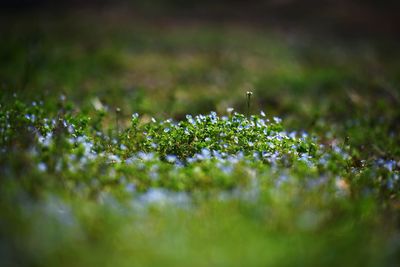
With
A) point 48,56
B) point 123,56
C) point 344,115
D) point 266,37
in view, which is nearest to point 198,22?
point 266,37

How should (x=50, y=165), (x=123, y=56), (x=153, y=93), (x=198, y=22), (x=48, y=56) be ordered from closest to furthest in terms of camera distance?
(x=50, y=165), (x=153, y=93), (x=48, y=56), (x=123, y=56), (x=198, y=22)

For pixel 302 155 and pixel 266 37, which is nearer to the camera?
pixel 302 155

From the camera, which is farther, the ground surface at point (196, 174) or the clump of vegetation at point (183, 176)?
the clump of vegetation at point (183, 176)

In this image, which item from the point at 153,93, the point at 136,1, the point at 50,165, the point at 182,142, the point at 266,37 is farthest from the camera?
the point at 136,1

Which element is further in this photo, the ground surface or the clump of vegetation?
the clump of vegetation

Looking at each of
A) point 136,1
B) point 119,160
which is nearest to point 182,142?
point 119,160

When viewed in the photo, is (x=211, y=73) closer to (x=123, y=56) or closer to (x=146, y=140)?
(x=123, y=56)

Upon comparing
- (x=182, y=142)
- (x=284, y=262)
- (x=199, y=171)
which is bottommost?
(x=284, y=262)

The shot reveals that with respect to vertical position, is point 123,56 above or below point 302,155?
above

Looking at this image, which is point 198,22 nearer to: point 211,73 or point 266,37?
point 266,37
